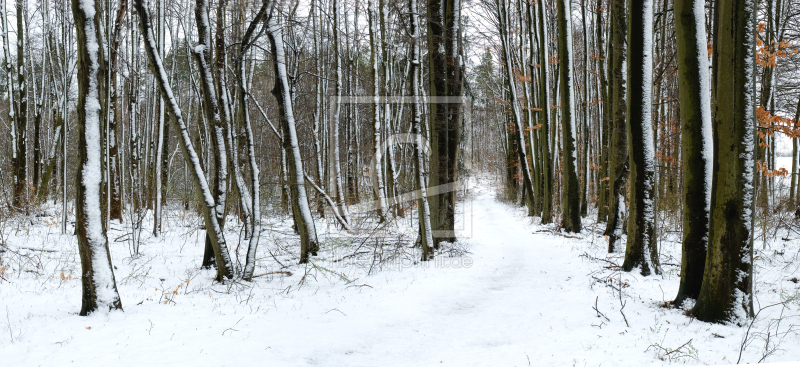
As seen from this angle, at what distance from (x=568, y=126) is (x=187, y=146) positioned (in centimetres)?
846

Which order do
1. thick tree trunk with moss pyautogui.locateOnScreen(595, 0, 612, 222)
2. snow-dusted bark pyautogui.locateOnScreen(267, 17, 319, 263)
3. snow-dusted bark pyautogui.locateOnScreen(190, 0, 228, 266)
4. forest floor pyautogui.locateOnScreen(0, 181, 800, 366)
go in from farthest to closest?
thick tree trunk with moss pyautogui.locateOnScreen(595, 0, 612, 222), snow-dusted bark pyautogui.locateOnScreen(267, 17, 319, 263), snow-dusted bark pyautogui.locateOnScreen(190, 0, 228, 266), forest floor pyautogui.locateOnScreen(0, 181, 800, 366)

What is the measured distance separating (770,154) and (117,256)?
24.7m

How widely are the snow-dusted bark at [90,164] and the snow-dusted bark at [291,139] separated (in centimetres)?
241

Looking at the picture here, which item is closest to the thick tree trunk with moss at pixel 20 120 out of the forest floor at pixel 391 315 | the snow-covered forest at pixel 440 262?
the snow-covered forest at pixel 440 262

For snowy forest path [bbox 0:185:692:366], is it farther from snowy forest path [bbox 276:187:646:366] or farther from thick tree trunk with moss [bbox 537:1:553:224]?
thick tree trunk with moss [bbox 537:1:553:224]

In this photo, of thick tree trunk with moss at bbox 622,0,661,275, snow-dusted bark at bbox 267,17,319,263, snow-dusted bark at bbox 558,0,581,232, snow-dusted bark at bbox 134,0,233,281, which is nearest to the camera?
snow-dusted bark at bbox 134,0,233,281

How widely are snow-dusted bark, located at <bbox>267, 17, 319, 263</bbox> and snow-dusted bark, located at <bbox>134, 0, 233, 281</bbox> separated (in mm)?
1595

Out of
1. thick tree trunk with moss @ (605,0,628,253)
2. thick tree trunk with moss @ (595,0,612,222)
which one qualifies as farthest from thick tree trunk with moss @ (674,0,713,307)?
thick tree trunk with moss @ (595,0,612,222)

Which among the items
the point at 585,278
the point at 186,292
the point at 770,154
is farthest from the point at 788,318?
the point at 770,154

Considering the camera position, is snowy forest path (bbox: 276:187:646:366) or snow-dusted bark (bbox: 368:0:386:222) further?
snow-dusted bark (bbox: 368:0:386:222)

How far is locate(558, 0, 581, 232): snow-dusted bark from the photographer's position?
951cm

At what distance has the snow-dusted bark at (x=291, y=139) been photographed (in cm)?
654

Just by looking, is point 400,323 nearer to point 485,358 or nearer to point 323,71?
point 485,358

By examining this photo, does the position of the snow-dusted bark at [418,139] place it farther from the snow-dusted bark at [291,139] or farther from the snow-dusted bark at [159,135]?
the snow-dusted bark at [159,135]
